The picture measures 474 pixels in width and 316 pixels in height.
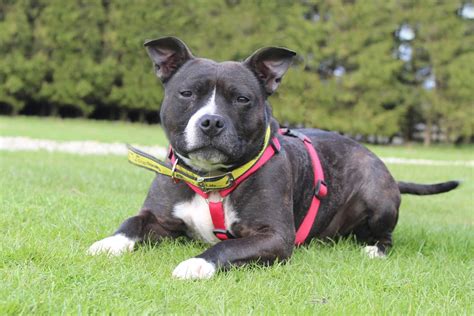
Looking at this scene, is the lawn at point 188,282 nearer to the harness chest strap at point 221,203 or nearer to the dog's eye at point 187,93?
the harness chest strap at point 221,203

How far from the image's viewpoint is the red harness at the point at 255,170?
3535 millimetres

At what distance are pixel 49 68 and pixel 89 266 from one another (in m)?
23.4

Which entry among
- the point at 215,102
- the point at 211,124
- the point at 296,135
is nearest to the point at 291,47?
the point at 296,135

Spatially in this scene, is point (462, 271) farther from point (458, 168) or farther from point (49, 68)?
point (49, 68)

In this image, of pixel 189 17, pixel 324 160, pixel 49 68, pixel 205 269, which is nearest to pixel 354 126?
pixel 189 17

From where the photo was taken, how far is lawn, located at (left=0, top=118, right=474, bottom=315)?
2.42 m

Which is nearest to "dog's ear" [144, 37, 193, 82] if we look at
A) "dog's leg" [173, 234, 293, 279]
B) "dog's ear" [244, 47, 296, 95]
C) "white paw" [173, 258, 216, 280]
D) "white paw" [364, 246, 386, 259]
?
"dog's ear" [244, 47, 296, 95]

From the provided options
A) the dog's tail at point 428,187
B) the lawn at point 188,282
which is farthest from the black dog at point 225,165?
the dog's tail at point 428,187

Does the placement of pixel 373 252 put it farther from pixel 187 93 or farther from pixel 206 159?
pixel 187 93

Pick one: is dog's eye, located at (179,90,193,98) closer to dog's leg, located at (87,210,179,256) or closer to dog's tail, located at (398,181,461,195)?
dog's leg, located at (87,210,179,256)

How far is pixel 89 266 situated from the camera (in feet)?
9.32

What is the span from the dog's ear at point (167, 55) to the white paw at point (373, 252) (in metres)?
1.84

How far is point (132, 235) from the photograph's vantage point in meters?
3.49

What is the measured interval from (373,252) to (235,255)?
1281 millimetres
